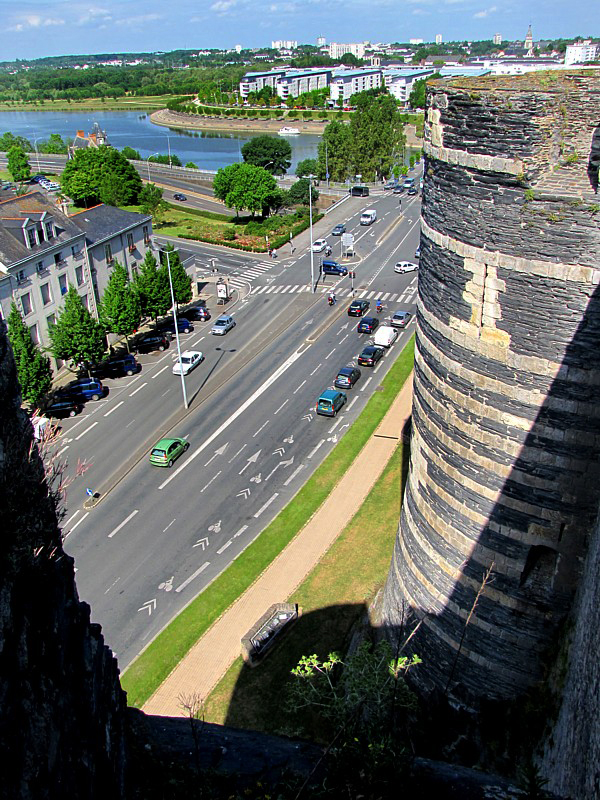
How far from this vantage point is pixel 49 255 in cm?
5297

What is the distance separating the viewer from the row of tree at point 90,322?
44.7 metres

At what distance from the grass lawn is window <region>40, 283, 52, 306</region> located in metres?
26.8

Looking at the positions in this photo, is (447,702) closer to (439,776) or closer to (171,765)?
(439,776)

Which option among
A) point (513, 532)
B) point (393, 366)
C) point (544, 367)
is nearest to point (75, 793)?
point (513, 532)

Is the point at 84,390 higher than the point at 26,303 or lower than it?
lower

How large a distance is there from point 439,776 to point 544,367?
949 centimetres

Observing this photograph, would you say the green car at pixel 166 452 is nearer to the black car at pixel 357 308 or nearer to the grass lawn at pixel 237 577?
the grass lawn at pixel 237 577

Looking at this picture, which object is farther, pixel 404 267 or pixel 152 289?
pixel 404 267

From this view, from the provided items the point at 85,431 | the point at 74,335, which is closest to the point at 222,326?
the point at 74,335

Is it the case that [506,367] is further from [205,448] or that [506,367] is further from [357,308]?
[357,308]

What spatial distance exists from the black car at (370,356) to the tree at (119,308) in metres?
19.0

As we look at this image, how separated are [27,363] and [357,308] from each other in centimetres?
3242

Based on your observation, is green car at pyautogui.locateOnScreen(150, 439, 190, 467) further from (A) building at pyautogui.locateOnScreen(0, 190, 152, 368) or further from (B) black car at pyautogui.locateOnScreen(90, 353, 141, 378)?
(A) building at pyautogui.locateOnScreen(0, 190, 152, 368)

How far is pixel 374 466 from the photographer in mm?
39719
